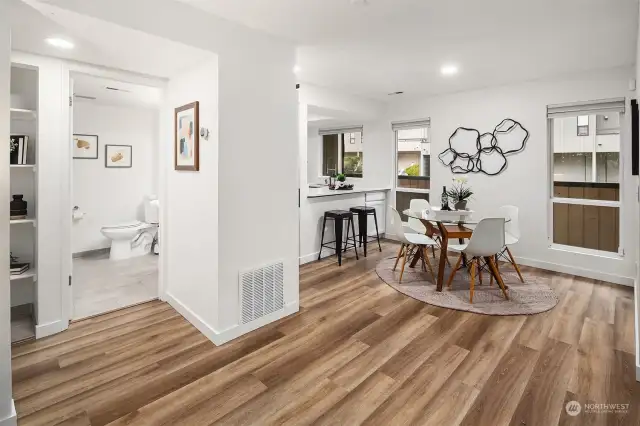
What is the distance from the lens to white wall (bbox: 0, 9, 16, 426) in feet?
5.35

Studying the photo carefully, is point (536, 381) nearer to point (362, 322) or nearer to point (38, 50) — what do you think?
point (362, 322)

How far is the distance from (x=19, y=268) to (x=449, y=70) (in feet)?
14.7

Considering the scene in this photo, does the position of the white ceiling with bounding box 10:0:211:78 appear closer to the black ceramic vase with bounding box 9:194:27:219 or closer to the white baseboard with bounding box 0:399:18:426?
the black ceramic vase with bounding box 9:194:27:219

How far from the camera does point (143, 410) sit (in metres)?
1.90

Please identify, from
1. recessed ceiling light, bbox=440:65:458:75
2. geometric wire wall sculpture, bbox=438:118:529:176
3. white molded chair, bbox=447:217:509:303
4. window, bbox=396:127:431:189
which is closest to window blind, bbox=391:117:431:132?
window, bbox=396:127:431:189

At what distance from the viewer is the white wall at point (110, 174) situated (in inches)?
198

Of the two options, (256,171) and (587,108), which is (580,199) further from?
(256,171)

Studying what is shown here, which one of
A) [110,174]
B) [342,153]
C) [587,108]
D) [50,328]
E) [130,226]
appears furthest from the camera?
[342,153]

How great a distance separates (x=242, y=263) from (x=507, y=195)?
381cm

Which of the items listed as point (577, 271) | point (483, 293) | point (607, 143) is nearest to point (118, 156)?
point (483, 293)

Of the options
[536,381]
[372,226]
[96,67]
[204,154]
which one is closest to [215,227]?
[204,154]

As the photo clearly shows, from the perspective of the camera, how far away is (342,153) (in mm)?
7570

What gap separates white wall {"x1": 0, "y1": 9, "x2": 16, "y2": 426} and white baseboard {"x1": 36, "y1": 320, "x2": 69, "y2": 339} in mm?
1156

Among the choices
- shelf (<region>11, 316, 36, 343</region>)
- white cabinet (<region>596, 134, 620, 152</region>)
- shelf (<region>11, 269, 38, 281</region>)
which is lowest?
shelf (<region>11, 316, 36, 343</region>)
